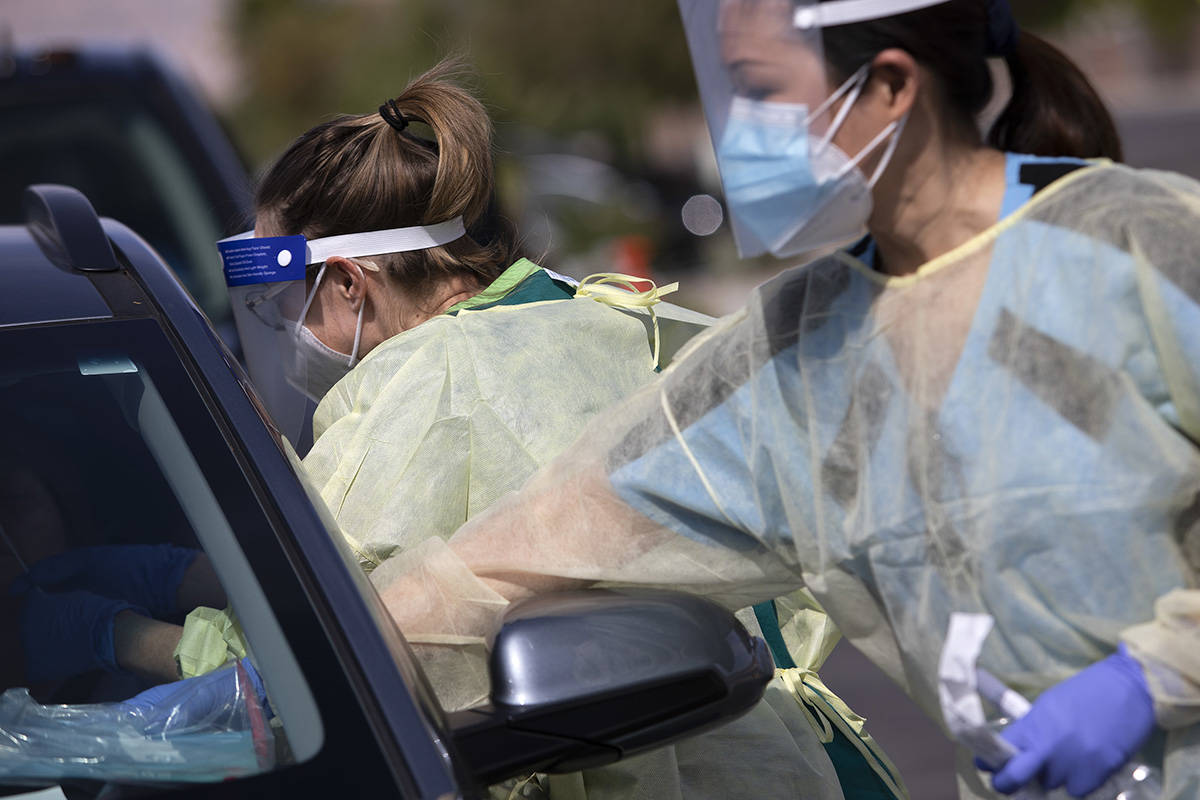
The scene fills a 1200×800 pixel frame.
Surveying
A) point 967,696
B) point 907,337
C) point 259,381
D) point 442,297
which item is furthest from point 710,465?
point 259,381

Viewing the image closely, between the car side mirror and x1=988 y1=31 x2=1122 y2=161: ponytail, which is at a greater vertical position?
x1=988 y1=31 x2=1122 y2=161: ponytail

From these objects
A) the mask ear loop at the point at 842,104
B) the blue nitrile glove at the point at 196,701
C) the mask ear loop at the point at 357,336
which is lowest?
the blue nitrile glove at the point at 196,701

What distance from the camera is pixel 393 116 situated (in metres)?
2.51

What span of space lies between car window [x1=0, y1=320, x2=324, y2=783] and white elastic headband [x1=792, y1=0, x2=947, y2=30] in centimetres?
87

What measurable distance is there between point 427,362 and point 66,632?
2.12 feet

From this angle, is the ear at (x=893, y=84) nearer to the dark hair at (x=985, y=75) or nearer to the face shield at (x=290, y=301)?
the dark hair at (x=985, y=75)

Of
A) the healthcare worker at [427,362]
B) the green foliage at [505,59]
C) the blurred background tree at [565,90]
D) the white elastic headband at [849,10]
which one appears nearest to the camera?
the white elastic headband at [849,10]

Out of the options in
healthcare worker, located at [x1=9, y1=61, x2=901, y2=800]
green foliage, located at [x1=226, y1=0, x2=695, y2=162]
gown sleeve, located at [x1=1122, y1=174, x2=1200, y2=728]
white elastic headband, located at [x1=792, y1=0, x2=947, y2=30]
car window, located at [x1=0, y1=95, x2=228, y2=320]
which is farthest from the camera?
green foliage, located at [x1=226, y1=0, x2=695, y2=162]

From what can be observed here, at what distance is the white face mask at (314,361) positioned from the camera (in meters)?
2.52

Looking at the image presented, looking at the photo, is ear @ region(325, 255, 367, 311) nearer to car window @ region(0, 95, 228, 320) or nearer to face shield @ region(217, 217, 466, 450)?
face shield @ region(217, 217, 466, 450)

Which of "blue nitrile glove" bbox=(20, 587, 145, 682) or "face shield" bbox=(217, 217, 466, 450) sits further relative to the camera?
"face shield" bbox=(217, 217, 466, 450)

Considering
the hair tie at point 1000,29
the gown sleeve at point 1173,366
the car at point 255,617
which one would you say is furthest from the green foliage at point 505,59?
the gown sleeve at point 1173,366

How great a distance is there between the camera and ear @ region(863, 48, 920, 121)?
1.65m

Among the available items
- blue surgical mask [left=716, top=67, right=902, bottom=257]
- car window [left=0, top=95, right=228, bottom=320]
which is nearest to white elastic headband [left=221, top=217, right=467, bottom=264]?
blue surgical mask [left=716, top=67, right=902, bottom=257]
